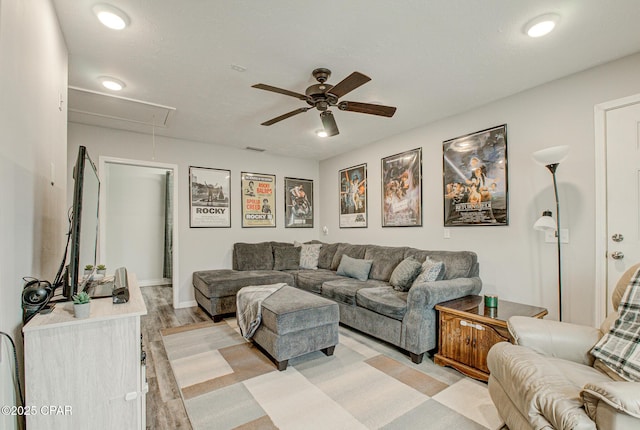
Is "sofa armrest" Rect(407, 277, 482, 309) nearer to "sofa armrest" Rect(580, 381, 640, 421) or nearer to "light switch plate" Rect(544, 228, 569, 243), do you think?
"light switch plate" Rect(544, 228, 569, 243)

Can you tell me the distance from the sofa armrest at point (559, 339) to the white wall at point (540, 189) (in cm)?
102

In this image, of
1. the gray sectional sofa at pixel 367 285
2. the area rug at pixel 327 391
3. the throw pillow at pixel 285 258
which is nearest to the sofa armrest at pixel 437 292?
the gray sectional sofa at pixel 367 285

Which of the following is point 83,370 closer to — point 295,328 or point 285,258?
point 295,328

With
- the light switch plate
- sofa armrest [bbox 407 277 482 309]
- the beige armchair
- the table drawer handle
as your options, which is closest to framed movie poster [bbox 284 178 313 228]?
sofa armrest [bbox 407 277 482 309]

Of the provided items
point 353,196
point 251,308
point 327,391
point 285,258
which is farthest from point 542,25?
point 285,258

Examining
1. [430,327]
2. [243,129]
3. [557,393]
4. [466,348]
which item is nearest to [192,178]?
[243,129]

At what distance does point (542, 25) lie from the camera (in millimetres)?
1942

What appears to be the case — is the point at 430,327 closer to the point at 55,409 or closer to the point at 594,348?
the point at 594,348

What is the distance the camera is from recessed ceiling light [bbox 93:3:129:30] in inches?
70.5

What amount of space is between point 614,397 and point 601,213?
1.99 metres

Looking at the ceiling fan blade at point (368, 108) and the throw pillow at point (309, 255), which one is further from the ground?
the ceiling fan blade at point (368, 108)

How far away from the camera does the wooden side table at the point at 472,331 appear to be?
2.25 metres

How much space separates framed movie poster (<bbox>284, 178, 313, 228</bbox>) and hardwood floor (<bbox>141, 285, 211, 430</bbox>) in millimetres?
2236

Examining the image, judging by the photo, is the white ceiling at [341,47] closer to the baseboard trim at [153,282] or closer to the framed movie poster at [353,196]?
the framed movie poster at [353,196]
